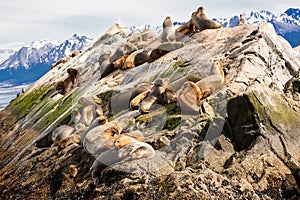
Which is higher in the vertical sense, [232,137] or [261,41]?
[261,41]

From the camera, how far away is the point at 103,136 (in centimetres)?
1174

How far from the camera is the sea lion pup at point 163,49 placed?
18.6 metres

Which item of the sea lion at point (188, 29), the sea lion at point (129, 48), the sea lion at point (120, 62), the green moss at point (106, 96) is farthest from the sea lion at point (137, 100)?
the sea lion at point (129, 48)

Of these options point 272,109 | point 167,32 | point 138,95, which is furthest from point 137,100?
point 167,32

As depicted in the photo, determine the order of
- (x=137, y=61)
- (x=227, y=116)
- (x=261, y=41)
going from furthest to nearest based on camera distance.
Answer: (x=137, y=61) < (x=261, y=41) < (x=227, y=116)

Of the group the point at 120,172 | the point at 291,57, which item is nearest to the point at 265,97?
the point at 120,172

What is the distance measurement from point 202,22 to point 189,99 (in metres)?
9.73

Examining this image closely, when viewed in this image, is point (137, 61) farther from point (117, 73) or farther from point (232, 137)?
point (232, 137)

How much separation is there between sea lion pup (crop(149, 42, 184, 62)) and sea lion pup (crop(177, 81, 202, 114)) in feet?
21.4

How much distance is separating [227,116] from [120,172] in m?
3.35

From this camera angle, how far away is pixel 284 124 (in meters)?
10.6

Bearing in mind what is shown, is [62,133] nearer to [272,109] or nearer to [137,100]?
[137,100]

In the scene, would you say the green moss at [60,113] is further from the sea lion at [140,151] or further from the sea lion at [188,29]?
the sea lion at [140,151]

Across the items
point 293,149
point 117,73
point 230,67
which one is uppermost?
point 230,67
